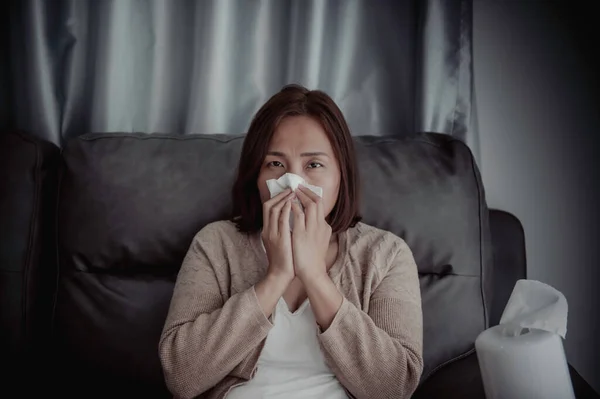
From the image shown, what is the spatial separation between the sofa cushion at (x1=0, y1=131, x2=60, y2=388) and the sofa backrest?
55mm

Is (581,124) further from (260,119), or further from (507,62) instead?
(260,119)

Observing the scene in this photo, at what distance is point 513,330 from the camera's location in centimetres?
98

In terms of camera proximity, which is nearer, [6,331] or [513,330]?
[513,330]

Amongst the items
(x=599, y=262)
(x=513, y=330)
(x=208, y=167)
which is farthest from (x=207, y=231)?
(x=599, y=262)

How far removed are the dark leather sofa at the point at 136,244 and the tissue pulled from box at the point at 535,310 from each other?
0.48 metres

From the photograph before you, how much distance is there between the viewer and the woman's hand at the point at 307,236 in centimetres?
123

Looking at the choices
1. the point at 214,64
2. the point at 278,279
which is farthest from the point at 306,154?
the point at 214,64

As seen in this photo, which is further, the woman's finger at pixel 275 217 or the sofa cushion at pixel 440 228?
the sofa cushion at pixel 440 228

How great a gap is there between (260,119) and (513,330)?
696 millimetres

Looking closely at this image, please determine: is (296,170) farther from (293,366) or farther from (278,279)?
(293,366)

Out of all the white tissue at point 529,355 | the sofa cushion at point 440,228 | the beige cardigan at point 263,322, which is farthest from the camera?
the sofa cushion at point 440,228

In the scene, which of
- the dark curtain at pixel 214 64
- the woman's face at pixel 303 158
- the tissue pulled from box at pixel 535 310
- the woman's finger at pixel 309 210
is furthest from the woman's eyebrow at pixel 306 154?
the dark curtain at pixel 214 64

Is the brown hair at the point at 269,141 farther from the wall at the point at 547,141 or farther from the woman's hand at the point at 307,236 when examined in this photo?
the wall at the point at 547,141

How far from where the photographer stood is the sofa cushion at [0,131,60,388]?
5.03ft
